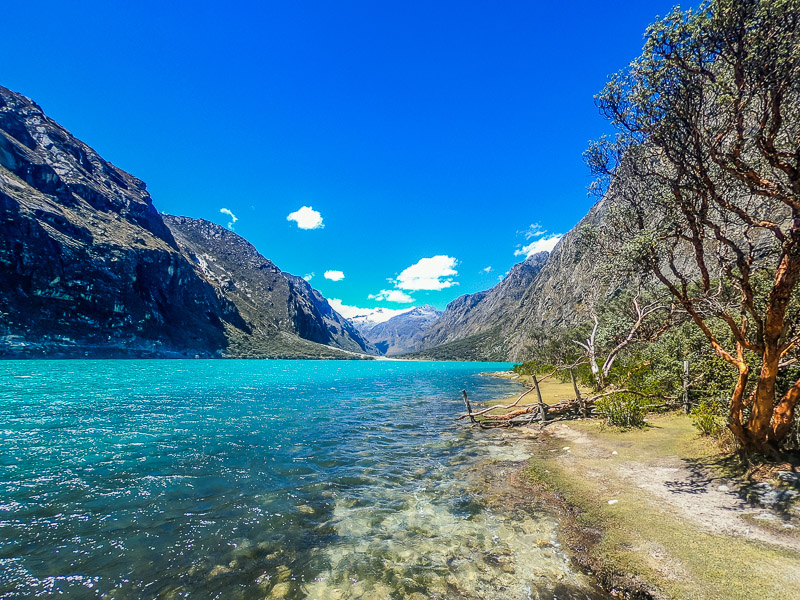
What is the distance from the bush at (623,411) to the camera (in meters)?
17.3

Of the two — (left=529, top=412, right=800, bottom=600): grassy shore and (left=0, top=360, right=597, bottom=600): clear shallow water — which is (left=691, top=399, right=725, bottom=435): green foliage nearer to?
(left=529, top=412, right=800, bottom=600): grassy shore

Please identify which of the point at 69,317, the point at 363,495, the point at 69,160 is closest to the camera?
the point at 363,495

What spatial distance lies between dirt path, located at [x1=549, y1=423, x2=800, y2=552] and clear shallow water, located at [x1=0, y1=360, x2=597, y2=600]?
342 cm

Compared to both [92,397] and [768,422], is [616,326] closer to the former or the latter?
[768,422]

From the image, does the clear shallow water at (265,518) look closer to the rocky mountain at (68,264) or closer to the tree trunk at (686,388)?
the tree trunk at (686,388)

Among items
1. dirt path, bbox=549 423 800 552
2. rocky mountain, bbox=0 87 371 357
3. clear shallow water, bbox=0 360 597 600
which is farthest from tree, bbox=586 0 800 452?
rocky mountain, bbox=0 87 371 357

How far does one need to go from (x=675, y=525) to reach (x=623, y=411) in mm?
11489

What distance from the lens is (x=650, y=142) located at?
9.27 m

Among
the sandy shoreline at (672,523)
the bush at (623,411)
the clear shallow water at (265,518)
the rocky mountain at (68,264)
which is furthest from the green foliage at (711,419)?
the rocky mountain at (68,264)

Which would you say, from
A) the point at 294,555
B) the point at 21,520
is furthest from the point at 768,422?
the point at 21,520

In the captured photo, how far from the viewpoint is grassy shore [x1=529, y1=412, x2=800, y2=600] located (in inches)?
228

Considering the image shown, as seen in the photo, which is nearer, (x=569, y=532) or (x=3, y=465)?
(x=569, y=532)

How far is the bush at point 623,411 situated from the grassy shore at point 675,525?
360cm

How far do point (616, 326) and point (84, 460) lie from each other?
28.0 meters
